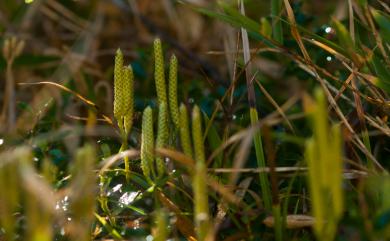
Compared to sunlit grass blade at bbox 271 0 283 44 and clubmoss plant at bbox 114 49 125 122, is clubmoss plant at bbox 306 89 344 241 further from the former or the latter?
sunlit grass blade at bbox 271 0 283 44

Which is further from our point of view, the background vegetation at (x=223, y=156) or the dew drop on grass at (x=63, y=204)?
the dew drop on grass at (x=63, y=204)

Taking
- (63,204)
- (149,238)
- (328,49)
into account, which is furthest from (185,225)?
(328,49)

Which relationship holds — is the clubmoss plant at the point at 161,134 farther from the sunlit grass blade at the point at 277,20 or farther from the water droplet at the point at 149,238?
the sunlit grass blade at the point at 277,20

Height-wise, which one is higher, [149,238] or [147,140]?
[147,140]

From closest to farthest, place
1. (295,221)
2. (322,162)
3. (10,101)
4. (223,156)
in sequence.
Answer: (322,162), (295,221), (223,156), (10,101)

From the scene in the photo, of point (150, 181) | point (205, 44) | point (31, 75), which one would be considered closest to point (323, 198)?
point (150, 181)

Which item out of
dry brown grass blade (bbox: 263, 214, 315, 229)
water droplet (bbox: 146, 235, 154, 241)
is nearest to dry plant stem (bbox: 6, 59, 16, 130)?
water droplet (bbox: 146, 235, 154, 241)

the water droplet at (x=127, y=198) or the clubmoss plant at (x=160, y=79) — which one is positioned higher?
Answer: the clubmoss plant at (x=160, y=79)

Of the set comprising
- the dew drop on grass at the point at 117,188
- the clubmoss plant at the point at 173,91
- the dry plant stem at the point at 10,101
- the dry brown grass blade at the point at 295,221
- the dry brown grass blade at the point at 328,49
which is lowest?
the dry plant stem at the point at 10,101

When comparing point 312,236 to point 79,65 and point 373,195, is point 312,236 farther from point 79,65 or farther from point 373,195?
point 79,65

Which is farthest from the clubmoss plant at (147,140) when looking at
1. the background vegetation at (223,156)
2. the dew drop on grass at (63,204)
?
the dew drop on grass at (63,204)

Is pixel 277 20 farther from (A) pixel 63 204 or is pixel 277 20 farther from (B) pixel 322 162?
(B) pixel 322 162

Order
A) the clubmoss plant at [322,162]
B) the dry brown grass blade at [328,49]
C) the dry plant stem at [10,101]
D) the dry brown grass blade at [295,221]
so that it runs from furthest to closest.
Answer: the dry plant stem at [10,101]
the dry brown grass blade at [328,49]
the dry brown grass blade at [295,221]
the clubmoss plant at [322,162]

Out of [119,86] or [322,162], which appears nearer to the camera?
[322,162]
